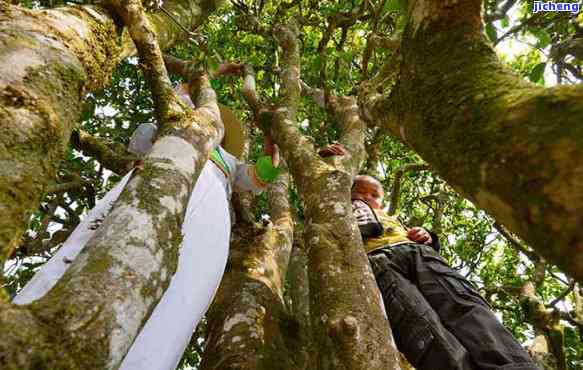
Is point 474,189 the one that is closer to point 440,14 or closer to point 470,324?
point 440,14

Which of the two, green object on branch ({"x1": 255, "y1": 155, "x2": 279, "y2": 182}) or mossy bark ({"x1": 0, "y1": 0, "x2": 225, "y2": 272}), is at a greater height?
green object on branch ({"x1": 255, "y1": 155, "x2": 279, "y2": 182})

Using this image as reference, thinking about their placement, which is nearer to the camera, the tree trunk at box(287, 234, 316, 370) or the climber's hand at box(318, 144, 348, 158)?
the tree trunk at box(287, 234, 316, 370)

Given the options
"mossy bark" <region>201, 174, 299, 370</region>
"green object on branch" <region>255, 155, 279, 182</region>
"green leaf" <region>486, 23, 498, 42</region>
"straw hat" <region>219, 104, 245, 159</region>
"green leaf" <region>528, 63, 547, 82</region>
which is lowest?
"mossy bark" <region>201, 174, 299, 370</region>

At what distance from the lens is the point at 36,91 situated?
135 cm

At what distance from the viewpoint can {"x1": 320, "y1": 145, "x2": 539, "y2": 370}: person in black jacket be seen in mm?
2453

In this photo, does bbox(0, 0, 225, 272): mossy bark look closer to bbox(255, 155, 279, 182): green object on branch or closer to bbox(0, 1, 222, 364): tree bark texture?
bbox(0, 1, 222, 364): tree bark texture

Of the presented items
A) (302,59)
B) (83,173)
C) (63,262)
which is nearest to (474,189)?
(63,262)

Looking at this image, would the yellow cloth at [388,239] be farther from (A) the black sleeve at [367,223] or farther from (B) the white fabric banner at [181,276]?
(B) the white fabric banner at [181,276]

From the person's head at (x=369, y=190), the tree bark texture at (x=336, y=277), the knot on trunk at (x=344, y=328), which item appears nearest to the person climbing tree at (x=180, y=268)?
the tree bark texture at (x=336, y=277)

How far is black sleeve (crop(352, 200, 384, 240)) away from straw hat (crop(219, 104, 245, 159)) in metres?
1.44

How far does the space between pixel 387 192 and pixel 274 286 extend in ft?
18.7

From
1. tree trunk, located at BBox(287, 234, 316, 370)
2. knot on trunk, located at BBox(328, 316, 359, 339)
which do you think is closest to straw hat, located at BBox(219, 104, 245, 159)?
tree trunk, located at BBox(287, 234, 316, 370)

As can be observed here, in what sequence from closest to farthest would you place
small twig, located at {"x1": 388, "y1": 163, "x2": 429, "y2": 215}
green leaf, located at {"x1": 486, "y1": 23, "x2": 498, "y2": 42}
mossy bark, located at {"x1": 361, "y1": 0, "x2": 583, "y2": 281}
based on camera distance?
mossy bark, located at {"x1": 361, "y1": 0, "x2": 583, "y2": 281} → green leaf, located at {"x1": 486, "y1": 23, "x2": 498, "y2": 42} → small twig, located at {"x1": 388, "y1": 163, "x2": 429, "y2": 215}

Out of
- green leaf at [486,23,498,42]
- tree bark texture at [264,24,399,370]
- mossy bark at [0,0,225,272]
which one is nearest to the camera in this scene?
mossy bark at [0,0,225,272]
